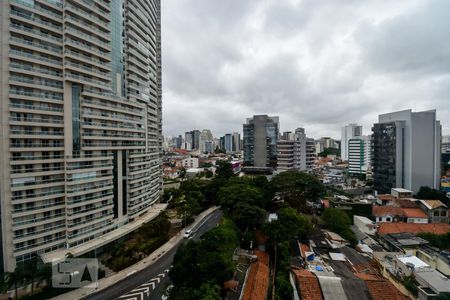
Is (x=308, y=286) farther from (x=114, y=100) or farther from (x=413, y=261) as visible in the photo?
(x=114, y=100)

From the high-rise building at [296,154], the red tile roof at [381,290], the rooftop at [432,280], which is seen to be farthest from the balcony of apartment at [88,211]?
the high-rise building at [296,154]

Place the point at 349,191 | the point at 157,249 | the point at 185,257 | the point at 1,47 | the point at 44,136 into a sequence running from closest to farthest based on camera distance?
the point at 185,257, the point at 1,47, the point at 44,136, the point at 157,249, the point at 349,191

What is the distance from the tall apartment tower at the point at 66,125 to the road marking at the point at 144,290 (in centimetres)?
726

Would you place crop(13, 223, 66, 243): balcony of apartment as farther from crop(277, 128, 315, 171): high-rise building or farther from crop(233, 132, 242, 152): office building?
crop(233, 132, 242, 152): office building

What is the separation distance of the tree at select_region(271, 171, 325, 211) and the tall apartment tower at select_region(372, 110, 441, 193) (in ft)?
74.3

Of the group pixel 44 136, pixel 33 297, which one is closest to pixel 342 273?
pixel 33 297

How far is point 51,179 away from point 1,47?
1185 centimetres

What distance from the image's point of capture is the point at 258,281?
787 inches

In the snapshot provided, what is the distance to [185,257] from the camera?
667 inches

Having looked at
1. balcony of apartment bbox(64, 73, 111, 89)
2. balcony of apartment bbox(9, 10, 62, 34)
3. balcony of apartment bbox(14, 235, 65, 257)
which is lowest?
balcony of apartment bbox(14, 235, 65, 257)

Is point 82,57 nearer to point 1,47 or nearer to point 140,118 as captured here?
point 1,47

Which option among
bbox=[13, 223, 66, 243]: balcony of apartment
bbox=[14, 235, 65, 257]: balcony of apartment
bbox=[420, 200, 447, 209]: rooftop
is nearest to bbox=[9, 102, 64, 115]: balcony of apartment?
bbox=[13, 223, 66, 243]: balcony of apartment

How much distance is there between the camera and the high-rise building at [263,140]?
2702 inches

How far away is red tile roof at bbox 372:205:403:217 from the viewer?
1354 inches
